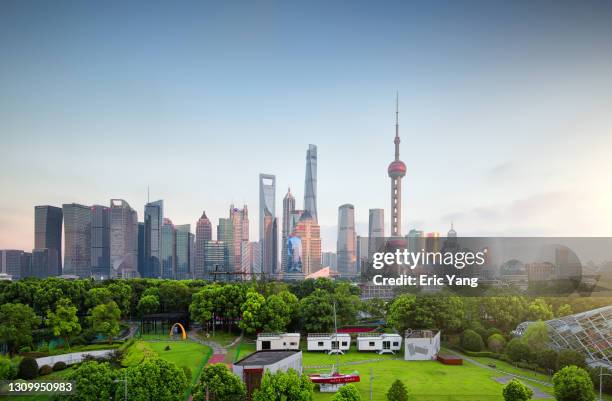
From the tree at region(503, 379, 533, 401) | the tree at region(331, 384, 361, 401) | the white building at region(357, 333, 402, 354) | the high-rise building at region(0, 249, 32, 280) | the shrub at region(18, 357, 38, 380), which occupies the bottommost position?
the high-rise building at region(0, 249, 32, 280)

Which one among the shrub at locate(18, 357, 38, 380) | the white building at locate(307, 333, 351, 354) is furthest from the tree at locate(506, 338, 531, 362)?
the shrub at locate(18, 357, 38, 380)

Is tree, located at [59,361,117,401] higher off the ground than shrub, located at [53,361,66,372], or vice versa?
tree, located at [59,361,117,401]

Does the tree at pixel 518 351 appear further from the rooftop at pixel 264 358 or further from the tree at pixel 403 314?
the rooftop at pixel 264 358

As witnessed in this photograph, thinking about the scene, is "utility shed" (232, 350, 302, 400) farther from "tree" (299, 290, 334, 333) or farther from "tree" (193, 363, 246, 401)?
"tree" (299, 290, 334, 333)

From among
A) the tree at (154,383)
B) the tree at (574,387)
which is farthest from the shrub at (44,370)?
the tree at (574,387)

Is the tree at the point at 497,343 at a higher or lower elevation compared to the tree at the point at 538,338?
lower

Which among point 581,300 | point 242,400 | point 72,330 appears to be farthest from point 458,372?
point 72,330
